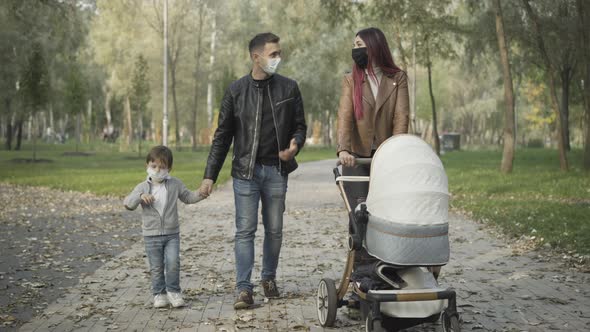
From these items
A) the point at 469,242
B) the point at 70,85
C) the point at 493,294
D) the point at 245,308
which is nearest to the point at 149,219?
the point at 245,308

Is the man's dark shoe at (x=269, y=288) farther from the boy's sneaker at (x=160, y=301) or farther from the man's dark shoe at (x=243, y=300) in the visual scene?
the boy's sneaker at (x=160, y=301)

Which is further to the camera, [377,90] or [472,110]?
[472,110]

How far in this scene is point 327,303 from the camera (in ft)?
19.5

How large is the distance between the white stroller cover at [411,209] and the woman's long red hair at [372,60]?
0.84 metres

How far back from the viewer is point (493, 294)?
7.33m

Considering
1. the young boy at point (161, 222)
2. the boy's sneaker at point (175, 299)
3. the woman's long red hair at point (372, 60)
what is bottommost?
the boy's sneaker at point (175, 299)

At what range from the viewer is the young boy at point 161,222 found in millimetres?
6746

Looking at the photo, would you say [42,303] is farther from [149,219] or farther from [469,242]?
[469,242]

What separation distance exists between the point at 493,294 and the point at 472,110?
61791mm

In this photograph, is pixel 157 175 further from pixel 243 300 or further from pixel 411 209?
pixel 411 209

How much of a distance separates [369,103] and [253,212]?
4.84ft

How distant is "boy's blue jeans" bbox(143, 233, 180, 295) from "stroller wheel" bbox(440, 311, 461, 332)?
8.33 feet

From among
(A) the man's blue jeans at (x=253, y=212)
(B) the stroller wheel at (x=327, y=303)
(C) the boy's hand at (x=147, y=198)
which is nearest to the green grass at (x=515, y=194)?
(A) the man's blue jeans at (x=253, y=212)

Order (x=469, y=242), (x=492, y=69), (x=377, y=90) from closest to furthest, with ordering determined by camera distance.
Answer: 1. (x=377, y=90)
2. (x=469, y=242)
3. (x=492, y=69)
